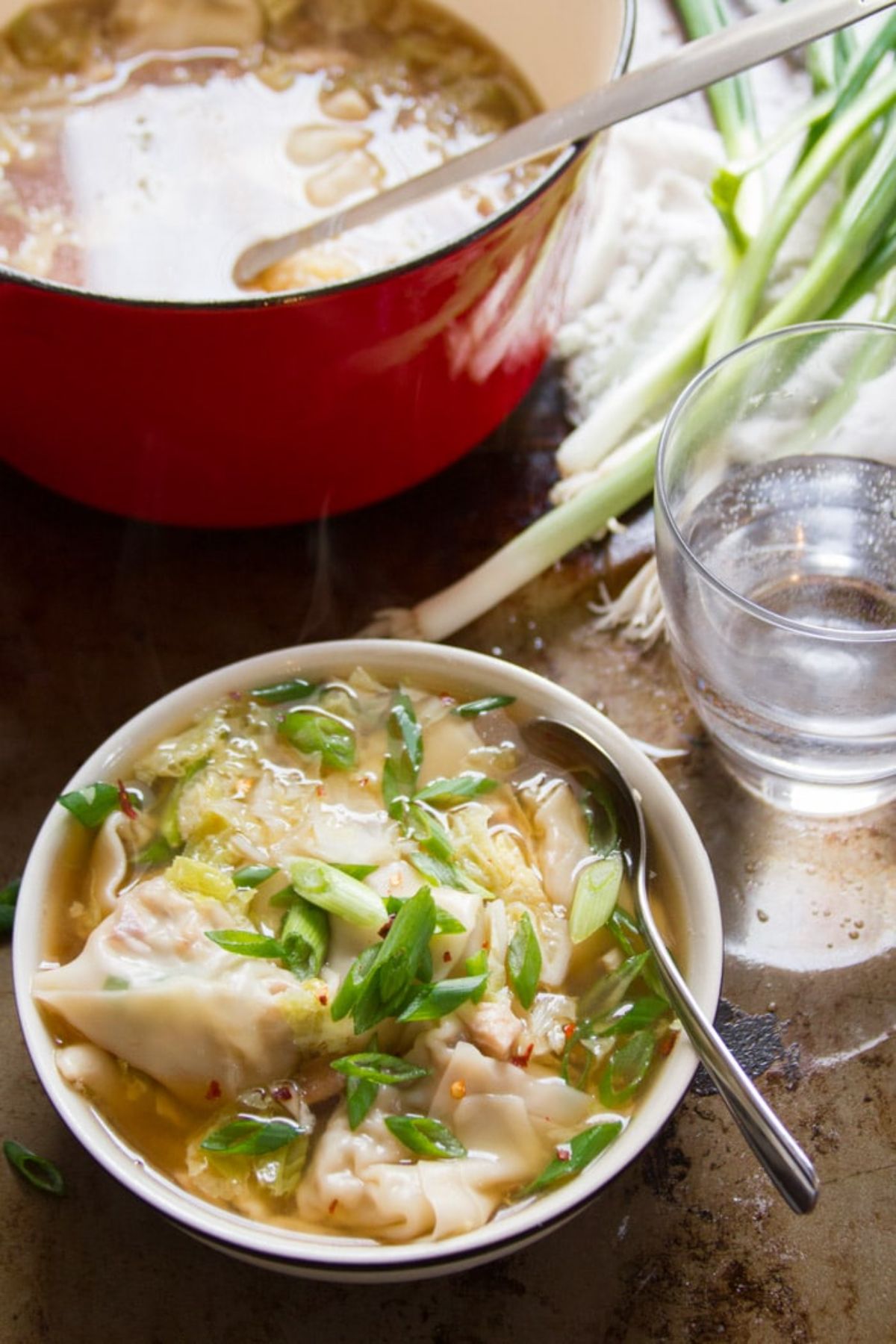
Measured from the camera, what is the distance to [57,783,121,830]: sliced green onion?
4.78ft

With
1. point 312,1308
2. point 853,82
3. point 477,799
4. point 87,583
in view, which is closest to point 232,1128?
point 312,1308

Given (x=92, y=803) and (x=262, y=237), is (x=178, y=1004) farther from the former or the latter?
(x=262, y=237)

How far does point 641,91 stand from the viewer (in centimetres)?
161

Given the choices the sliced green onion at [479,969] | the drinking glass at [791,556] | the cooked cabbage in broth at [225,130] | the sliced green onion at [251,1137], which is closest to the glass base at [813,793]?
the drinking glass at [791,556]

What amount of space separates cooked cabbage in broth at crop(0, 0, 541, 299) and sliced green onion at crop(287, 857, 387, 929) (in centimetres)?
86

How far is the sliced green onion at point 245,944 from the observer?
135 cm

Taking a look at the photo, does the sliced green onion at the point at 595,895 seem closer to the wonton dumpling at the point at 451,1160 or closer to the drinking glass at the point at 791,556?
the wonton dumpling at the point at 451,1160

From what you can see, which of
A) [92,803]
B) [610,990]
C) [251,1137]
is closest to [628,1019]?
[610,990]

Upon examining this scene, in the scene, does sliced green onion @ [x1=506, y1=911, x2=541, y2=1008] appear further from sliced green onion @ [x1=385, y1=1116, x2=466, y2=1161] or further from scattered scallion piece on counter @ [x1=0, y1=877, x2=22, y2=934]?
scattered scallion piece on counter @ [x1=0, y1=877, x2=22, y2=934]

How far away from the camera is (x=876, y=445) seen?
185 cm

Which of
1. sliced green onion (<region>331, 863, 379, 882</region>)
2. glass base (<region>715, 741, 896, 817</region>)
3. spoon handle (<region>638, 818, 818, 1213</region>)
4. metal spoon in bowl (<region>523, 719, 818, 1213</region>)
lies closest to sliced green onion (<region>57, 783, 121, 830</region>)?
sliced green onion (<region>331, 863, 379, 882</region>)

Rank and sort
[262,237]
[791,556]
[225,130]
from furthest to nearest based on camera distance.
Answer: [225,130] → [262,237] → [791,556]

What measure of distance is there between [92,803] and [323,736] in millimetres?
258

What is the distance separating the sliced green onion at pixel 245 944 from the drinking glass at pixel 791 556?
595 millimetres
